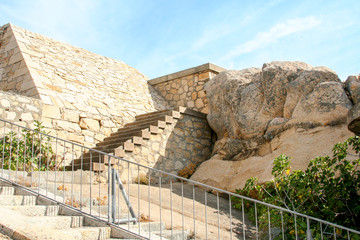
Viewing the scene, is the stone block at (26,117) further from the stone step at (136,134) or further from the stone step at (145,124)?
the stone step at (145,124)

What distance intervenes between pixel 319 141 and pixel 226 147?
239 cm

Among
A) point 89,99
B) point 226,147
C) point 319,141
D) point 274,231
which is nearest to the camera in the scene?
point 274,231

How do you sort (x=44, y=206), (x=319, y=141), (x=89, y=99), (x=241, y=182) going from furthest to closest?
(x=89, y=99) → (x=241, y=182) → (x=319, y=141) → (x=44, y=206)

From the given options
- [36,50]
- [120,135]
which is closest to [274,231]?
[120,135]

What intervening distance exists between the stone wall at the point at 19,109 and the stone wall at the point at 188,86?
4991mm

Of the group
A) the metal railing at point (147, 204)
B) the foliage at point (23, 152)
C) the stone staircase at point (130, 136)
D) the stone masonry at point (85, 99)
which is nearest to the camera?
the metal railing at point (147, 204)

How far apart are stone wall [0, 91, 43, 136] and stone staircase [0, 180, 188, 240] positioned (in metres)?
2.66

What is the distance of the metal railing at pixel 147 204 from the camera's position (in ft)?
15.2

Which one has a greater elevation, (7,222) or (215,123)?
(215,123)

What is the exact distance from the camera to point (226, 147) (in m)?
8.95

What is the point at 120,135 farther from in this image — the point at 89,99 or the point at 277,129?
the point at 277,129

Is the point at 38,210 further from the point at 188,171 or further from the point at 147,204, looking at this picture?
the point at 188,171

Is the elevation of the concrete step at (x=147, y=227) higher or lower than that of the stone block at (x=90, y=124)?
lower

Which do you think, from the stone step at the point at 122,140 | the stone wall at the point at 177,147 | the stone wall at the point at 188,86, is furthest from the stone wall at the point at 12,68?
the stone wall at the point at 188,86
